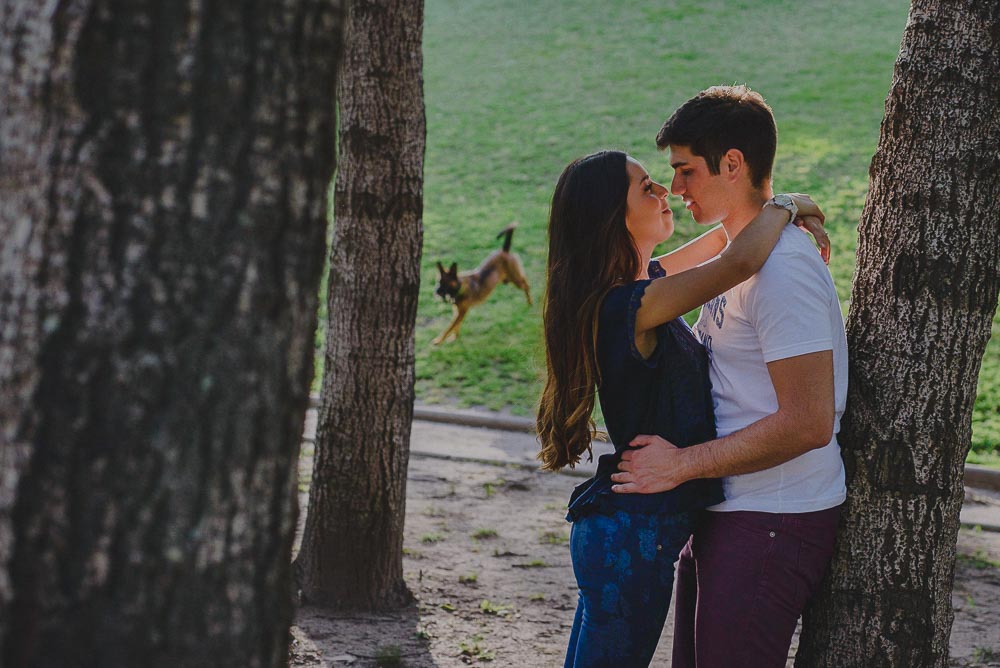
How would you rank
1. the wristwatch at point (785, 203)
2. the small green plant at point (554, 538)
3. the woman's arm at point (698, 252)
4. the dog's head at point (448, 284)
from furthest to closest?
the dog's head at point (448, 284) < the small green plant at point (554, 538) < the woman's arm at point (698, 252) < the wristwatch at point (785, 203)

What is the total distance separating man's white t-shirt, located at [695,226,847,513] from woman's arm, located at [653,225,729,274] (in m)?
0.54

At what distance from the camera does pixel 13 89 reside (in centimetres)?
130

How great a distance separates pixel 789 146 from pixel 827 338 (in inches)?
539

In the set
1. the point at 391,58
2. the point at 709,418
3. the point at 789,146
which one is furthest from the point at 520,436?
the point at 789,146

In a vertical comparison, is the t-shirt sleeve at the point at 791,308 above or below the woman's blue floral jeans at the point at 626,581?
above

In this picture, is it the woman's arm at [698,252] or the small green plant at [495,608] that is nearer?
the woman's arm at [698,252]

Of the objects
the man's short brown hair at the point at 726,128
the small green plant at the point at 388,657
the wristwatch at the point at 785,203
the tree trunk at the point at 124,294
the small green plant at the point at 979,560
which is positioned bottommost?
the small green plant at the point at 388,657

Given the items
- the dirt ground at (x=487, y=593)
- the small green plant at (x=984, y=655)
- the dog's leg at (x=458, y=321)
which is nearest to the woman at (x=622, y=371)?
the dirt ground at (x=487, y=593)

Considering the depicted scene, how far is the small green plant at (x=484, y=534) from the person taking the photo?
5895 mm

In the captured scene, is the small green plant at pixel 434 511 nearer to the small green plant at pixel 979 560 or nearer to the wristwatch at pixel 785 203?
the small green plant at pixel 979 560

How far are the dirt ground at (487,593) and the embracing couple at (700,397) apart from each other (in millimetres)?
1891

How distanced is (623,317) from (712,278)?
234 millimetres

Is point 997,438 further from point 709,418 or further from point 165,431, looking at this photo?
point 165,431

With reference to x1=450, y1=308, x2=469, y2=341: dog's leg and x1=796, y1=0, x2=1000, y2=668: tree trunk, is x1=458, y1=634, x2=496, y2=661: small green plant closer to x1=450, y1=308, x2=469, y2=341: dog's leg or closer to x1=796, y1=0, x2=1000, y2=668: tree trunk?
x1=796, y1=0, x2=1000, y2=668: tree trunk
